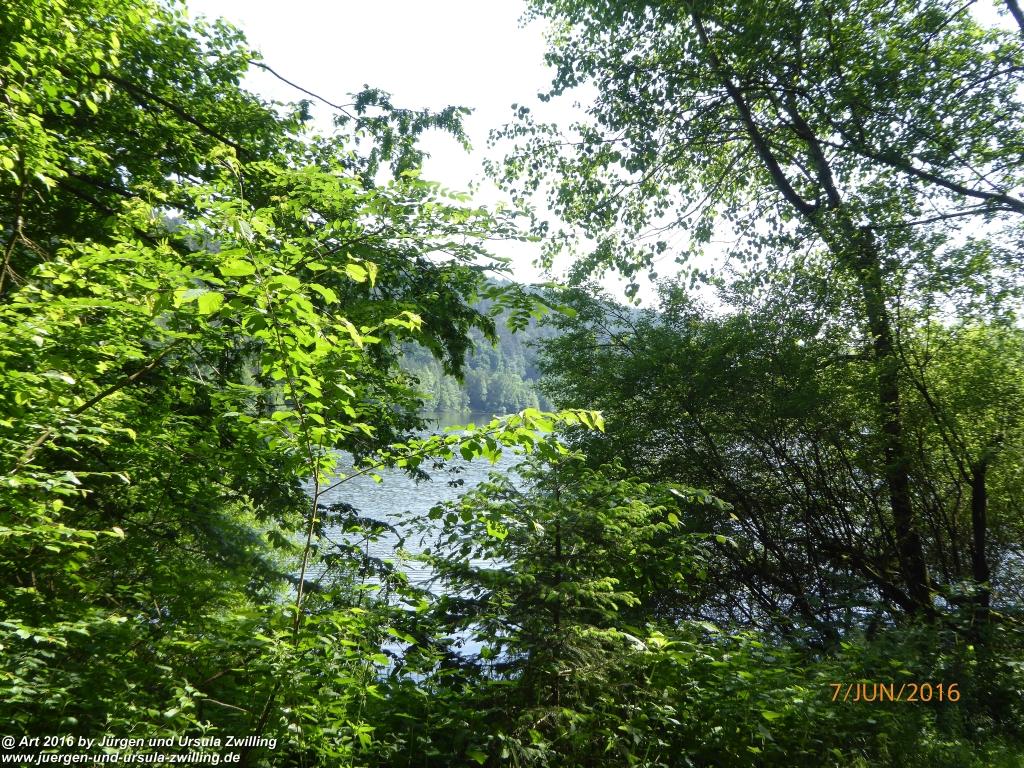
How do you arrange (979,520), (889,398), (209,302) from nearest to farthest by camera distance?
1. (209,302)
2. (979,520)
3. (889,398)

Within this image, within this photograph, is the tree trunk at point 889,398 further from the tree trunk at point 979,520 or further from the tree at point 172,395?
the tree at point 172,395

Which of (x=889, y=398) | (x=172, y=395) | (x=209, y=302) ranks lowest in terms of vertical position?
(x=209, y=302)

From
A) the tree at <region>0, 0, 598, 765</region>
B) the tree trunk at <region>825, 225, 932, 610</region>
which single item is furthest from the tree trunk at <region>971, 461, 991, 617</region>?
the tree at <region>0, 0, 598, 765</region>

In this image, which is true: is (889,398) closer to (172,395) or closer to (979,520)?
(979,520)

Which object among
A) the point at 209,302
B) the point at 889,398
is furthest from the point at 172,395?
the point at 889,398

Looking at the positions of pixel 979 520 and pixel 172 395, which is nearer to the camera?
pixel 172 395

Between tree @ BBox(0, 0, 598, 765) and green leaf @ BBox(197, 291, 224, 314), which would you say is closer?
green leaf @ BBox(197, 291, 224, 314)

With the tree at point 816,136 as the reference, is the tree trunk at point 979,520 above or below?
below

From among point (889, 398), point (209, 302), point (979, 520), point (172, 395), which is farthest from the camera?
point (889, 398)

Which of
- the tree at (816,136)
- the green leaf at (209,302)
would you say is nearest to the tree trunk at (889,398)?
the tree at (816,136)

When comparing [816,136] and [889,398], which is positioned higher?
[816,136]

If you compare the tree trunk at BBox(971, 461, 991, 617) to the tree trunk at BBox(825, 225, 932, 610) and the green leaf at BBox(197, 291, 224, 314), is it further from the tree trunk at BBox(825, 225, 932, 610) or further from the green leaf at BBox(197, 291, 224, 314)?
the green leaf at BBox(197, 291, 224, 314)

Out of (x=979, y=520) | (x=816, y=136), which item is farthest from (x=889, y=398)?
(x=816, y=136)

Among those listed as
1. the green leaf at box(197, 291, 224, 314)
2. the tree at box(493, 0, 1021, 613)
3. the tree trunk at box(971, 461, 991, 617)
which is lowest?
the green leaf at box(197, 291, 224, 314)
